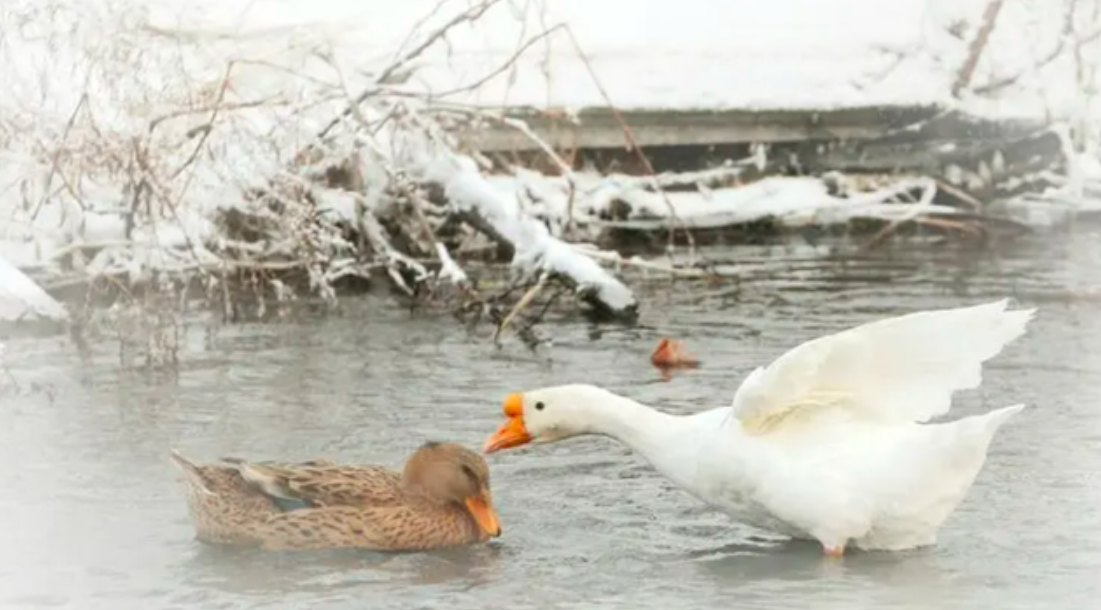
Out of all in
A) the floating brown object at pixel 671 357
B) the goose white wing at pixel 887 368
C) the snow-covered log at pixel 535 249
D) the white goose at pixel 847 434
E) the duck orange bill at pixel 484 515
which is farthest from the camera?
the snow-covered log at pixel 535 249

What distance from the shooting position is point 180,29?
1274 cm

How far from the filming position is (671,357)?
11.1 m

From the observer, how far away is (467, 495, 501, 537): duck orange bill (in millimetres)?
7484

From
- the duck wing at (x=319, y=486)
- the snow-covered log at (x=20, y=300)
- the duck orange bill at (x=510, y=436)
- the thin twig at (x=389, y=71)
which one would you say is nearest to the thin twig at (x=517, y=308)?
the thin twig at (x=389, y=71)

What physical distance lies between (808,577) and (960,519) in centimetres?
96

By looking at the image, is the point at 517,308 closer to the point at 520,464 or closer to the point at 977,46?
the point at 520,464

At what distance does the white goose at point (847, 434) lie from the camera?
7.21m

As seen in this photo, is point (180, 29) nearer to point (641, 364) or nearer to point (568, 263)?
point (568, 263)

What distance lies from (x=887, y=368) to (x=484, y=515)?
1.42m

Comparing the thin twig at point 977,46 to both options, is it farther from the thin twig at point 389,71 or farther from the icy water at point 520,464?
the thin twig at point 389,71

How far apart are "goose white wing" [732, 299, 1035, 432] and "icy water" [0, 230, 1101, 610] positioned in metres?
0.46

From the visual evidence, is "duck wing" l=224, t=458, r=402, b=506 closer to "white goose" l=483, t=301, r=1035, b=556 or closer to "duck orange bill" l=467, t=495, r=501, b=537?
"duck orange bill" l=467, t=495, r=501, b=537

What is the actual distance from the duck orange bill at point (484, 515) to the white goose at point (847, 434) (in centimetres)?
43

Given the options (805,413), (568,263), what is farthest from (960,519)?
(568,263)
